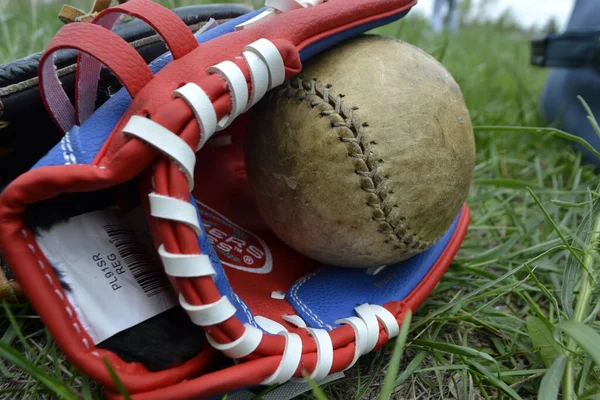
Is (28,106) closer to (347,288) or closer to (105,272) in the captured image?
(105,272)

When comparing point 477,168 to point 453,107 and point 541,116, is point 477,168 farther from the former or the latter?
point 453,107

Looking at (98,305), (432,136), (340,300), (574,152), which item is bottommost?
(574,152)

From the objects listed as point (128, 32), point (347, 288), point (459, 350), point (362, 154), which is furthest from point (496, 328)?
point (128, 32)

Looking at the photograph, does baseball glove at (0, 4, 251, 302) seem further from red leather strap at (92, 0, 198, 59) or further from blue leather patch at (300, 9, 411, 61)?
blue leather patch at (300, 9, 411, 61)

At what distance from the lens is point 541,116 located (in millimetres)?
2078

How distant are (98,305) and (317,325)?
369 millimetres

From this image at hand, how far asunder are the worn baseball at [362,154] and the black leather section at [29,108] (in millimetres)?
273

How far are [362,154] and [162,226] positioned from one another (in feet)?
1.10

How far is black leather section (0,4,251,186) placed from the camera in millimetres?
897

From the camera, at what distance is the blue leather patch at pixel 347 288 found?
3.20 ft

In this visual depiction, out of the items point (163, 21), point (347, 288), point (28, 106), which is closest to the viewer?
point (163, 21)

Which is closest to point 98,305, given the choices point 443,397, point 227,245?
point 227,245

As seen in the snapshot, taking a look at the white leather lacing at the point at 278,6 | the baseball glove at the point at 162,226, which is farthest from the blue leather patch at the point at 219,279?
the white leather lacing at the point at 278,6

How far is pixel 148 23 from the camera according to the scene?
2.57 feet
